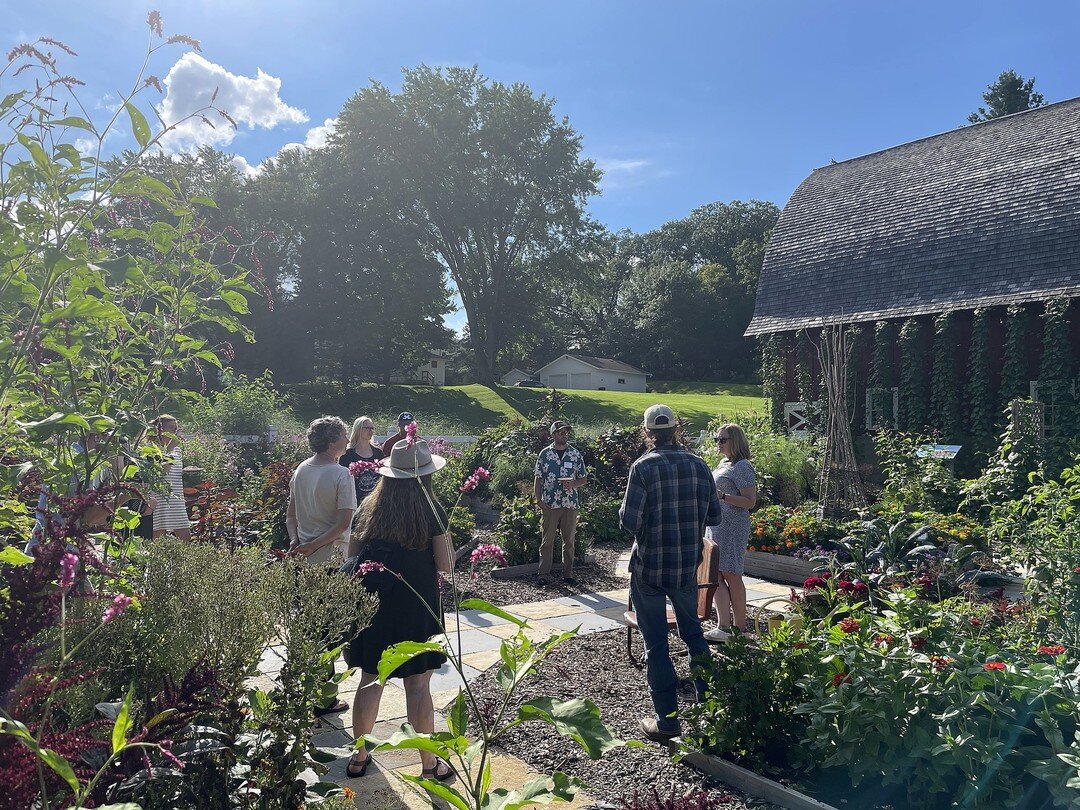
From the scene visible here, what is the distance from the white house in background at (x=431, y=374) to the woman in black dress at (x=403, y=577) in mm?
48128

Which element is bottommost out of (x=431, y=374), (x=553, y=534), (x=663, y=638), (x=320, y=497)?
(x=553, y=534)

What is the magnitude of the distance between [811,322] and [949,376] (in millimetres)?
3475

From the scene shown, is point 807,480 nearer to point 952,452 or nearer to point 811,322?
point 952,452

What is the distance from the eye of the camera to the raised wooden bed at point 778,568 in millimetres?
9117

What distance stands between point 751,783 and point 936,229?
17.3 metres

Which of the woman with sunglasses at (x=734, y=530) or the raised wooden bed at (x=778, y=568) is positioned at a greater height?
the woman with sunglasses at (x=734, y=530)

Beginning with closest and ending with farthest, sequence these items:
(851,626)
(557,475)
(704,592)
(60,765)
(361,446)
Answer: (60,765) < (851,626) < (704,592) < (361,446) < (557,475)

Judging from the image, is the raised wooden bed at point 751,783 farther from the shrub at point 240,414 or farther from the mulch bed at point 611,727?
the shrub at point 240,414

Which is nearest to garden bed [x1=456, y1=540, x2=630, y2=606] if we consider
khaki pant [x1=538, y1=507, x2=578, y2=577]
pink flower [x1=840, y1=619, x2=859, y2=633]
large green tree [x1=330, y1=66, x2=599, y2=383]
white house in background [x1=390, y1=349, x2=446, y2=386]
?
khaki pant [x1=538, y1=507, x2=578, y2=577]

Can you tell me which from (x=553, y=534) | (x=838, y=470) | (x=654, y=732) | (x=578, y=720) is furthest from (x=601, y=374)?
(x=578, y=720)

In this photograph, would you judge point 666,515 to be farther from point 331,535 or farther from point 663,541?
point 331,535

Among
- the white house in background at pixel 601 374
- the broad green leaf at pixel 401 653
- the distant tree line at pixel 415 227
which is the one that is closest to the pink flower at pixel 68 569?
the broad green leaf at pixel 401 653

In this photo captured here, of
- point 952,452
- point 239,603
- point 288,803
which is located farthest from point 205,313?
point 952,452

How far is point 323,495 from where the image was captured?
5480 millimetres
